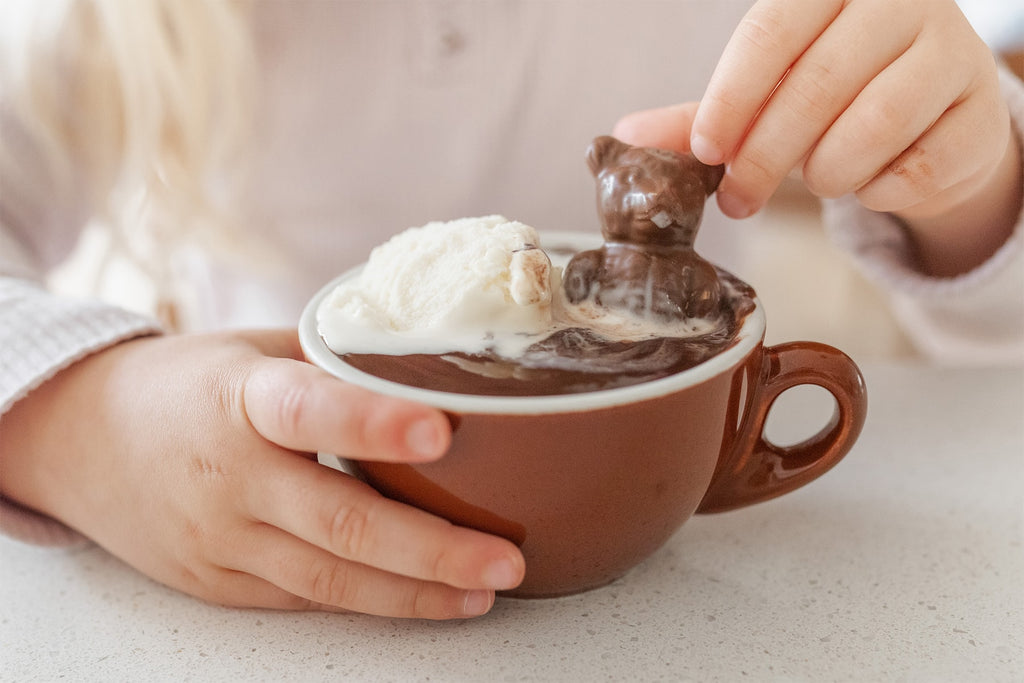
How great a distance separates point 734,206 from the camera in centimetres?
56

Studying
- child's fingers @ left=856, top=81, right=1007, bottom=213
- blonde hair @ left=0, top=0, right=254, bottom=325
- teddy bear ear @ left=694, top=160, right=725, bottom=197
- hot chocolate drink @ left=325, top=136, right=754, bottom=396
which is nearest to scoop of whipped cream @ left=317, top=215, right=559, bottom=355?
hot chocolate drink @ left=325, top=136, right=754, bottom=396

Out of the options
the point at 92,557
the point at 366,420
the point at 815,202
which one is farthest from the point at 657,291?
the point at 815,202

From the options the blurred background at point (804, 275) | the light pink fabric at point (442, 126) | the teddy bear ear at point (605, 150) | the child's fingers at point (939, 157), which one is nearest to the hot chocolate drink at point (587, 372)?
the teddy bear ear at point (605, 150)

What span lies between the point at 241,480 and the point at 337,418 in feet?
0.33

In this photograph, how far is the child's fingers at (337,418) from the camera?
38 cm

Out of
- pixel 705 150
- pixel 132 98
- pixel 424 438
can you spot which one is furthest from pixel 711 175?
pixel 132 98

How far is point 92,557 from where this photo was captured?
537 mm

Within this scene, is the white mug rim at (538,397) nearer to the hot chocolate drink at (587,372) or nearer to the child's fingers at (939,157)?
the hot chocolate drink at (587,372)

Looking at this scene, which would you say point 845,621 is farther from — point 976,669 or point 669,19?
point 669,19

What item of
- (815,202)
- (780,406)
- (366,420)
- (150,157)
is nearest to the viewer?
(366,420)

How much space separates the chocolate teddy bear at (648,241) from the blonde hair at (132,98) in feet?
1.66

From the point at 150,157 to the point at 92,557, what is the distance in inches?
17.7

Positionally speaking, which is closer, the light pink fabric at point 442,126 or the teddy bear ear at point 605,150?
the teddy bear ear at point 605,150

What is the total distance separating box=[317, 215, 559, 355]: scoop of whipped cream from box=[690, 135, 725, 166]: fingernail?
11 centimetres
